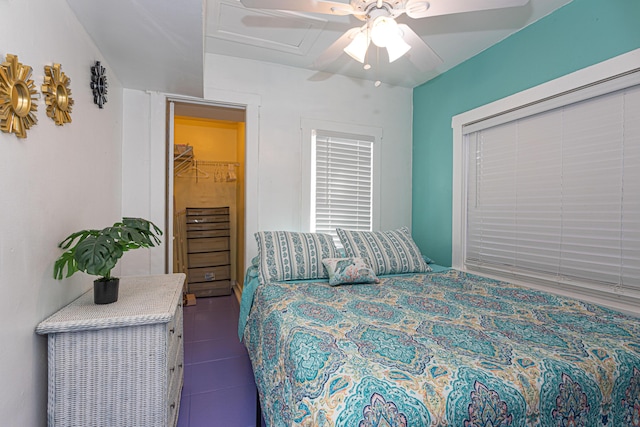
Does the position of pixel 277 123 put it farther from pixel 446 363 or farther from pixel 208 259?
pixel 446 363

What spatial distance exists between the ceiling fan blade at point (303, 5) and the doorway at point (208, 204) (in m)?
2.64

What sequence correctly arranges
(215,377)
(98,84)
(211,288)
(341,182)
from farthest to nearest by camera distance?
(211,288) < (341,182) < (215,377) < (98,84)

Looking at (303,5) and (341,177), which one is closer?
(303,5)

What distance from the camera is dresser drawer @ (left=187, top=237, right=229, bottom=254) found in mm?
4195

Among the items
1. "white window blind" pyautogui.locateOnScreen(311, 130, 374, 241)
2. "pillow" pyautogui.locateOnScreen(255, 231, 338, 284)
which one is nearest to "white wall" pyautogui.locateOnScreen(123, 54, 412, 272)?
"white window blind" pyautogui.locateOnScreen(311, 130, 374, 241)

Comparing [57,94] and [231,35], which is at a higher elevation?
[231,35]

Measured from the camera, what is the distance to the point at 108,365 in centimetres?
120

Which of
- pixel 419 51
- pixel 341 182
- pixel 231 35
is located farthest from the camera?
pixel 341 182

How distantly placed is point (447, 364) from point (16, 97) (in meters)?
1.66

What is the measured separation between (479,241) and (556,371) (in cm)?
185

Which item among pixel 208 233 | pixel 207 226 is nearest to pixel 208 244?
pixel 208 233

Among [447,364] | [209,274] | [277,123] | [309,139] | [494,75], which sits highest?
[494,75]

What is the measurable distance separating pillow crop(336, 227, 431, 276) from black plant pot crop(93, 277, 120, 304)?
161 centimetres

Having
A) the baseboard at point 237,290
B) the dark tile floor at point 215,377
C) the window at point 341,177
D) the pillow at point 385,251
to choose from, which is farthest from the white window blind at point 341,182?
the baseboard at point 237,290
